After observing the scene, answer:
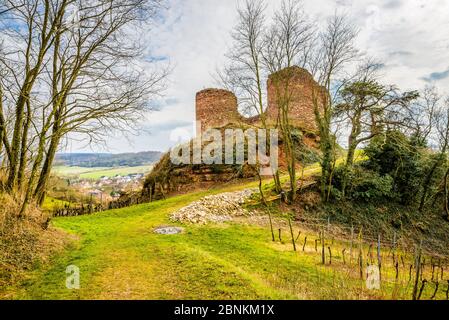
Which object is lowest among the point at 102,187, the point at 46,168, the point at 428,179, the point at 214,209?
the point at 102,187

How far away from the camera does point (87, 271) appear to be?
21.2ft

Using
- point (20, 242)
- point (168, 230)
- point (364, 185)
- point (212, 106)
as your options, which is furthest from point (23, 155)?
point (212, 106)

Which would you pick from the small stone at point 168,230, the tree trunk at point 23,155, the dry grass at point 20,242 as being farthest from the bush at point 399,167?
the tree trunk at point 23,155

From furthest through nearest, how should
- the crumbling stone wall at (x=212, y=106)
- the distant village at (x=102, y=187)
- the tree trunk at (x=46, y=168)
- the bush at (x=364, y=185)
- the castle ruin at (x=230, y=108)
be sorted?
the distant village at (x=102, y=187)
the crumbling stone wall at (x=212, y=106)
the castle ruin at (x=230, y=108)
the bush at (x=364, y=185)
the tree trunk at (x=46, y=168)

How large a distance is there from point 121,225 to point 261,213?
6212 millimetres

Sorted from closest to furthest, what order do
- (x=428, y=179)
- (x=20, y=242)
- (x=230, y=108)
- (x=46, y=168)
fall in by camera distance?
(x=20, y=242) < (x=46, y=168) < (x=428, y=179) < (x=230, y=108)

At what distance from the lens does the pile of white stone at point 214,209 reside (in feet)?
41.0

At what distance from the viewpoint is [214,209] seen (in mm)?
13641

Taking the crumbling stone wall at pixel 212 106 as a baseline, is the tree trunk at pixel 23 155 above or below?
below

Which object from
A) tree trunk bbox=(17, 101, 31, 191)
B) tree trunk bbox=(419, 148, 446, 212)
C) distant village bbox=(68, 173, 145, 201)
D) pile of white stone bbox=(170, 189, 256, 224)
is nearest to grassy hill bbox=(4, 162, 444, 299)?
pile of white stone bbox=(170, 189, 256, 224)

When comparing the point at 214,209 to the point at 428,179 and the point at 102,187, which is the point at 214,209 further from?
the point at 102,187

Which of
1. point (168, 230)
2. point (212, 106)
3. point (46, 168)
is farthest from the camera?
point (212, 106)

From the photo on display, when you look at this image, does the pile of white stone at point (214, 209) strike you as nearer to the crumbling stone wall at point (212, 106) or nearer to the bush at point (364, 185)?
the bush at point (364, 185)
